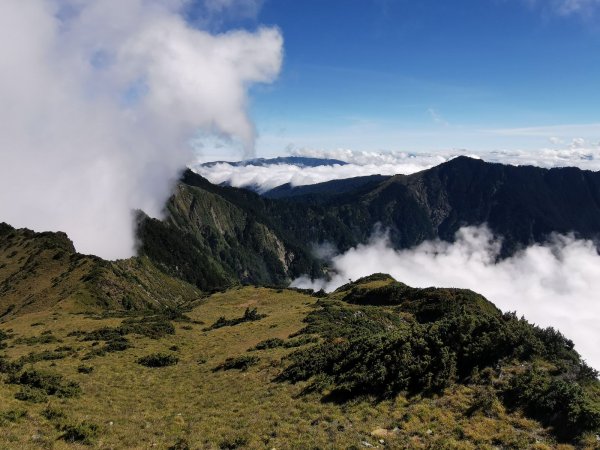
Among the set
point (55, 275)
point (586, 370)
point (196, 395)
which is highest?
point (55, 275)

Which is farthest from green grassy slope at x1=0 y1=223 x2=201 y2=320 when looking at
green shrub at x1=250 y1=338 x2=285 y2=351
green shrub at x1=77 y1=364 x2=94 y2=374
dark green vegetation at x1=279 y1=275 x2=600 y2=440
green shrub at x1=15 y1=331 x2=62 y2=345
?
dark green vegetation at x1=279 y1=275 x2=600 y2=440

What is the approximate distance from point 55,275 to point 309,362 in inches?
4085

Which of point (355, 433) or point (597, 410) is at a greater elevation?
point (597, 410)

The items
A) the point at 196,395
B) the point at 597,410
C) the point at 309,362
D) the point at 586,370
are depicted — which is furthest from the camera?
the point at 309,362

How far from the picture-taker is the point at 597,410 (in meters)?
18.9

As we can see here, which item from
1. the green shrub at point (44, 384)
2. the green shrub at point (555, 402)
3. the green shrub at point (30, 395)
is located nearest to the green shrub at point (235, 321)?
the green shrub at point (44, 384)

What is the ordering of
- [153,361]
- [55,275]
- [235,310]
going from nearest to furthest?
1. [153,361]
2. [235,310]
3. [55,275]

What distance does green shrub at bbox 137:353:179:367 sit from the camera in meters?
40.5

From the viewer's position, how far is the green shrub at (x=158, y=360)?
4053cm

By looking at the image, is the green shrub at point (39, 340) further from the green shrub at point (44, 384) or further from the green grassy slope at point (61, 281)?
the green grassy slope at point (61, 281)

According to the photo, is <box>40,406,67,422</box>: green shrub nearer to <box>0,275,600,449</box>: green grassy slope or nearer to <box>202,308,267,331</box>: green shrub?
<box>0,275,600,449</box>: green grassy slope

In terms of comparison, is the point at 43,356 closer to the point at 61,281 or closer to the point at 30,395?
the point at 30,395

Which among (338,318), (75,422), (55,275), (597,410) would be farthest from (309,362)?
Result: (55,275)

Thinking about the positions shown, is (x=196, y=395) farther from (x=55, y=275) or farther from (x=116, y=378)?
(x=55, y=275)
